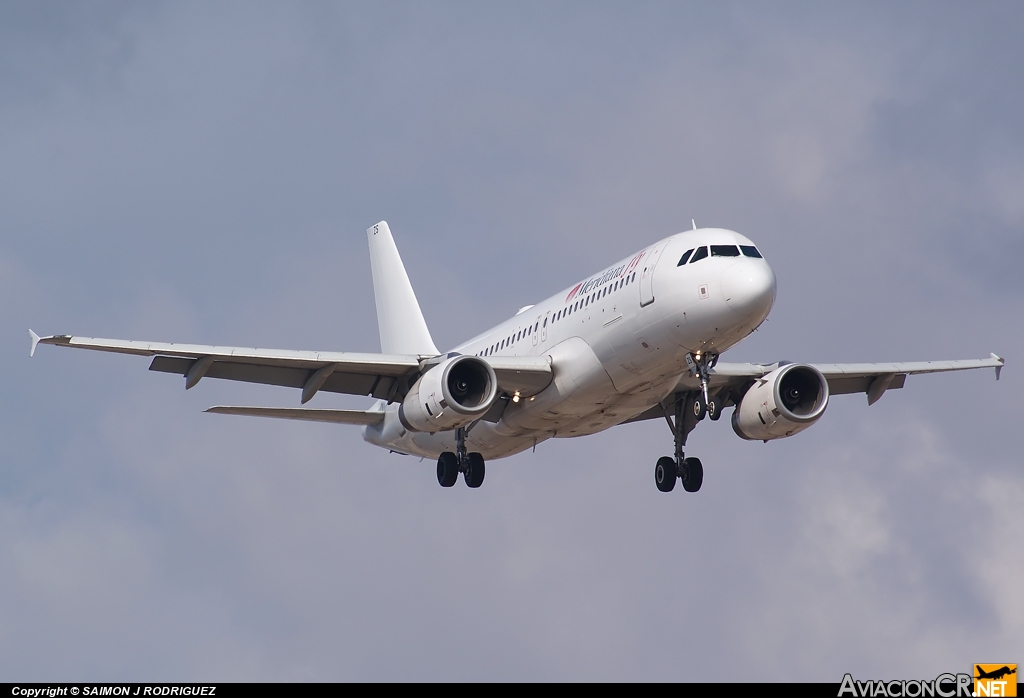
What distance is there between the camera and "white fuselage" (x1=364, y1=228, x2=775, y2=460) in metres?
33.7

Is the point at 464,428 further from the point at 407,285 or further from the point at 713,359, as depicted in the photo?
the point at 407,285

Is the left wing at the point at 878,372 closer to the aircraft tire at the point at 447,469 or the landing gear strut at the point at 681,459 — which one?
the landing gear strut at the point at 681,459

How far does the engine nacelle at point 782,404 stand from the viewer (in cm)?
3878

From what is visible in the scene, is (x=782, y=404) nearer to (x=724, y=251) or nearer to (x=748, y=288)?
(x=724, y=251)

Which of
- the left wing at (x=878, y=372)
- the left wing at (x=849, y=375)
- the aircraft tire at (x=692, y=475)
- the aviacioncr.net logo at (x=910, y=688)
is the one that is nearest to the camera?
the aviacioncr.net logo at (x=910, y=688)

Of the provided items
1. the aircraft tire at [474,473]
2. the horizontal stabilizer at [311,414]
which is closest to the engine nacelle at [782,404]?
the aircraft tire at [474,473]

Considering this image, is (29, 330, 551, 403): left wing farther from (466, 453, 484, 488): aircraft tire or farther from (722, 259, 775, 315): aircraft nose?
(722, 259, 775, 315): aircraft nose

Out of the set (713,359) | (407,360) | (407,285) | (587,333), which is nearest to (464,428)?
(407,360)

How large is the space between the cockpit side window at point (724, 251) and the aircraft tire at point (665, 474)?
9574mm

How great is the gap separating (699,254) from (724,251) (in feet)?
1.99

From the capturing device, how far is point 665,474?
138 feet

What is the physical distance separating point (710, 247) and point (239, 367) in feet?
44.0

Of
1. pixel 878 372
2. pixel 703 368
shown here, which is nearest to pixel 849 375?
pixel 878 372

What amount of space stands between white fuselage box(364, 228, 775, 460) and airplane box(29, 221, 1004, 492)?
40mm
